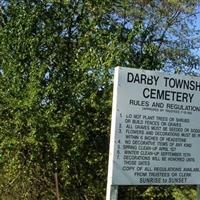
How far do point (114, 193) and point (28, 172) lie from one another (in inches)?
165

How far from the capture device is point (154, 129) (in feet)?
24.0

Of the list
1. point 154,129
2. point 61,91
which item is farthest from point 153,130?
point 61,91

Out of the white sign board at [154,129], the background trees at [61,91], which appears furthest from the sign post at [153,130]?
the background trees at [61,91]

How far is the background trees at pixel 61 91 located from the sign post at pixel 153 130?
2.92 metres

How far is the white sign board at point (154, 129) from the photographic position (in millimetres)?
7152

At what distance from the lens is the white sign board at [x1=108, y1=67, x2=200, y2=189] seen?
715 centimetres

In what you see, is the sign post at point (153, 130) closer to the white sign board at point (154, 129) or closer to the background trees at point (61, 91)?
the white sign board at point (154, 129)

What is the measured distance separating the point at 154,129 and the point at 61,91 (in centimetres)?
358

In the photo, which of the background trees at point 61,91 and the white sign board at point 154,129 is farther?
the background trees at point 61,91

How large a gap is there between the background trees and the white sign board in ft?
9.59

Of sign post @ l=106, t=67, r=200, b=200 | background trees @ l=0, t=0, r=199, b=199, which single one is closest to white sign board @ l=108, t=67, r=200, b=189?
sign post @ l=106, t=67, r=200, b=200

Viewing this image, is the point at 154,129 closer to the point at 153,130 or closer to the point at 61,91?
the point at 153,130

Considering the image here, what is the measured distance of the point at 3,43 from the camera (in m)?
10.9

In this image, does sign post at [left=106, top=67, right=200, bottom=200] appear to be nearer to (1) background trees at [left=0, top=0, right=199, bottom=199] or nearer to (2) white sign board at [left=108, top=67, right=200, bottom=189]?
(2) white sign board at [left=108, top=67, right=200, bottom=189]
